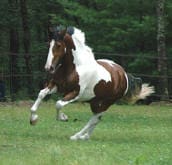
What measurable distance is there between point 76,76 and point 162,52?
1642 centimetres

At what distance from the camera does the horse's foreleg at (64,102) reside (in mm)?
13413

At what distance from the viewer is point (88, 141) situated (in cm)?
1367

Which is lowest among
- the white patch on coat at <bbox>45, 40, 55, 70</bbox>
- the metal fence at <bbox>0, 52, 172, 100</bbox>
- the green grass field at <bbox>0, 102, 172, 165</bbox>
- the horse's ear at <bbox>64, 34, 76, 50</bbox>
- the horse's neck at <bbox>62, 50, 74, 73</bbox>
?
the metal fence at <bbox>0, 52, 172, 100</bbox>

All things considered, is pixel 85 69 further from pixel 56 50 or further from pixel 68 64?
pixel 56 50

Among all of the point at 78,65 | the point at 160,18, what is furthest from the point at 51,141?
the point at 160,18

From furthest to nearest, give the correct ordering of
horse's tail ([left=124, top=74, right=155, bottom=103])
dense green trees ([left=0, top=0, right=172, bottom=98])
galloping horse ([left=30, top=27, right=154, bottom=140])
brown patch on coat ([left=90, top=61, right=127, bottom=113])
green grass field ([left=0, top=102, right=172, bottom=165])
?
dense green trees ([left=0, top=0, right=172, bottom=98]) < horse's tail ([left=124, top=74, right=155, bottom=103]) < brown patch on coat ([left=90, top=61, right=127, bottom=113]) < galloping horse ([left=30, top=27, right=154, bottom=140]) < green grass field ([left=0, top=102, right=172, bottom=165])

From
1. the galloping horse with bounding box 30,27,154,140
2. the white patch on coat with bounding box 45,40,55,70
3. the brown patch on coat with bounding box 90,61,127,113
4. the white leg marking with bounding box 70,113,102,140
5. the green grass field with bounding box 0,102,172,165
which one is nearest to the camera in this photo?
the green grass field with bounding box 0,102,172,165

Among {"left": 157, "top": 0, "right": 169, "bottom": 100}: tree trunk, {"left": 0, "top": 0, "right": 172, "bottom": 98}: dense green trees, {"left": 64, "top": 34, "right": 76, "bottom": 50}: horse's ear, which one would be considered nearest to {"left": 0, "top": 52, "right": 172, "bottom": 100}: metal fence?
{"left": 0, "top": 0, "right": 172, "bottom": 98}: dense green trees

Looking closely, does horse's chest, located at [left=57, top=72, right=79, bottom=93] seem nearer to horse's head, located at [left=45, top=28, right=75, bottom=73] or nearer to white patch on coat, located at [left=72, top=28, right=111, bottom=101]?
white patch on coat, located at [left=72, top=28, right=111, bottom=101]

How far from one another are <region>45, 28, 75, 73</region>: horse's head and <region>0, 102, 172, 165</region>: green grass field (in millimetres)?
1416

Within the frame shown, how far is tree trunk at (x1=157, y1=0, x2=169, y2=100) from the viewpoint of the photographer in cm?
2912

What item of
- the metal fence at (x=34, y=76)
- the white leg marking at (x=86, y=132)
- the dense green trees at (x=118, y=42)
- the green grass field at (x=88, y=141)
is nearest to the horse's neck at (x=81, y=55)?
the white leg marking at (x=86, y=132)

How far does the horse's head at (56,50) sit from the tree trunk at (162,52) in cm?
1584

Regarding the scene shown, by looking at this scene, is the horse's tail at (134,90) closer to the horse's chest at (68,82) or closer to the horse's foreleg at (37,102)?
the horse's chest at (68,82)
